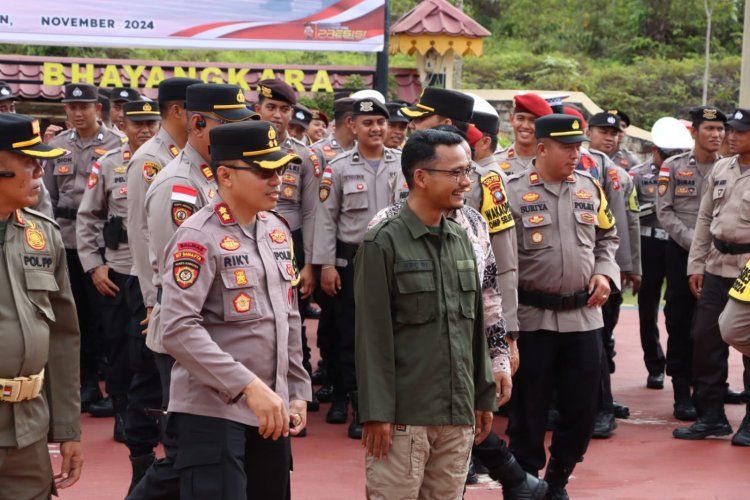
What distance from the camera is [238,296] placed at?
14.3ft

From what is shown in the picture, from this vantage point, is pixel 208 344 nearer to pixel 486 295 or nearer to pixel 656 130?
pixel 486 295

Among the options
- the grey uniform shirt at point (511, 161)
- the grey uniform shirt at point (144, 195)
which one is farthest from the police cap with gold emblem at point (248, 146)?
the grey uniform shirt at point (511, 161)

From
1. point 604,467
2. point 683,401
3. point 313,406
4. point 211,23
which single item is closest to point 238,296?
point 604,467

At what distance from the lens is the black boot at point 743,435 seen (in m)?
8.01

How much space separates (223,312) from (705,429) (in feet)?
16.0

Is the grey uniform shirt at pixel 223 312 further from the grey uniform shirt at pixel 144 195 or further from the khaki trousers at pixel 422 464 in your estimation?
the grey uniform shirt at pixel 144 195

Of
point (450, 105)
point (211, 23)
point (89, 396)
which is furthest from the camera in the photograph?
point (211, 23)

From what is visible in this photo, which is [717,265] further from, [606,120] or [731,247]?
[606,120]

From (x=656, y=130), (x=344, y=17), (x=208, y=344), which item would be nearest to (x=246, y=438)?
(x=208, y=344)

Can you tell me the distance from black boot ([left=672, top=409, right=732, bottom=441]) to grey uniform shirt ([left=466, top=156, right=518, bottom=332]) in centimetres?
275

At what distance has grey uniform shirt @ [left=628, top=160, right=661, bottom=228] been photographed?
32.9 feet

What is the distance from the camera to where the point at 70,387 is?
173 inches

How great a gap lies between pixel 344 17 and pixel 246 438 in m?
9.06

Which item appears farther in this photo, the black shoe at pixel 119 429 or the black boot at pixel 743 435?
the black boot at pixel 743 435
